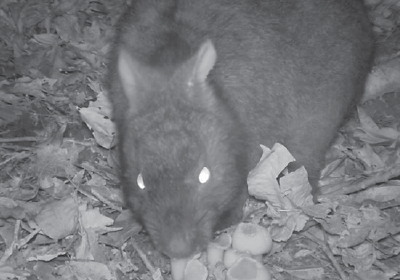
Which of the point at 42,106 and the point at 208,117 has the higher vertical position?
the point at 208,117

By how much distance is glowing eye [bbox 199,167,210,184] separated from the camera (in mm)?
3795

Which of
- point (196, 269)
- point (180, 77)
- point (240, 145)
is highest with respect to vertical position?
point (180, 77)

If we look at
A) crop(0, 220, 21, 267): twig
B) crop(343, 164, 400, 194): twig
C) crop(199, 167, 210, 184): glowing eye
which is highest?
crop(199, 167, 210, 184): glowing eye

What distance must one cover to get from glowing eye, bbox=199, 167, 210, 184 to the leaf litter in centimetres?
58

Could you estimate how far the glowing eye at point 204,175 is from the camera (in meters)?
3.80

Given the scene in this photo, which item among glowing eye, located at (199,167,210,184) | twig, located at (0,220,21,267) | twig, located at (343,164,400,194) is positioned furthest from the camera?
twig, located at (343,164,400,194)

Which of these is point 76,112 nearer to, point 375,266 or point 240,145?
point 240,145

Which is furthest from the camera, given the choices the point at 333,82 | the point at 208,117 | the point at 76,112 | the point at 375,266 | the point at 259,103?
the point at 76,112

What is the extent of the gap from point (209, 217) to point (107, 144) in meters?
1.57

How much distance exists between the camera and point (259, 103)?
15.1 feet

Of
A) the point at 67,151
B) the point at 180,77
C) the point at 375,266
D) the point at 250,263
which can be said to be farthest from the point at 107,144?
the point at 375,266

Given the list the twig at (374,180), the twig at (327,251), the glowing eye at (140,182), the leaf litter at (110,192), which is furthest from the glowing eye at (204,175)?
the twig at (374,180)

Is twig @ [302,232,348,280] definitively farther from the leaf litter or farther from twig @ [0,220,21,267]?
twig @ [0,220,21,267]

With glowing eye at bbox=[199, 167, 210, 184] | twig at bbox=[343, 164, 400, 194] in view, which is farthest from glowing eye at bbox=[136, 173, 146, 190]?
twig at bbox=[343, 164, 400, 194]
